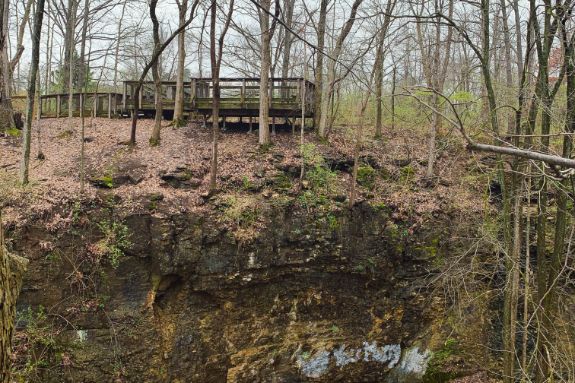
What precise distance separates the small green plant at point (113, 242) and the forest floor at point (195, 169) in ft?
2.04

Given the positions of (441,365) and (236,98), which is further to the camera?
(236,98)

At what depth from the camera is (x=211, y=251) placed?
10.4 metres

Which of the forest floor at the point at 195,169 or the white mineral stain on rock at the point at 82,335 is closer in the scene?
the white mineral stain on rock at the point at 82,335

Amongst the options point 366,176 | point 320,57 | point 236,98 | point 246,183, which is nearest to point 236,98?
point 236,98

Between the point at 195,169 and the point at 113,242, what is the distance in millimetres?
3384

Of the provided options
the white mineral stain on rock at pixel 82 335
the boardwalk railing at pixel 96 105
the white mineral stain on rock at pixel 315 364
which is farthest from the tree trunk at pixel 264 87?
the white mineral stain on rock at pixel 82 335

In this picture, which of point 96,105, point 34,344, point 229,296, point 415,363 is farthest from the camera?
point 96,105

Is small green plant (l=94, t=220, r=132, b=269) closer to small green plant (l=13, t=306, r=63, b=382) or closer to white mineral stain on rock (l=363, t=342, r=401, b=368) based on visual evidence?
small green plant (l=13, t=306, r=63, b=382)

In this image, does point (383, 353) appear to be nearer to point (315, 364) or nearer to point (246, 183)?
point (315, 364)

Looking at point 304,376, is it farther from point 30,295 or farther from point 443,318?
point 30,295

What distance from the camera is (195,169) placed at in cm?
1244

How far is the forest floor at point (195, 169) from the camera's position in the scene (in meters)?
11.0

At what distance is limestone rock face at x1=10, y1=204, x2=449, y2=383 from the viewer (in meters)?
9.24

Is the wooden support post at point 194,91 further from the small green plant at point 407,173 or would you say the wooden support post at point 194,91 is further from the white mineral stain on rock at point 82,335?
the white mineral stain on rock at point 82,335
